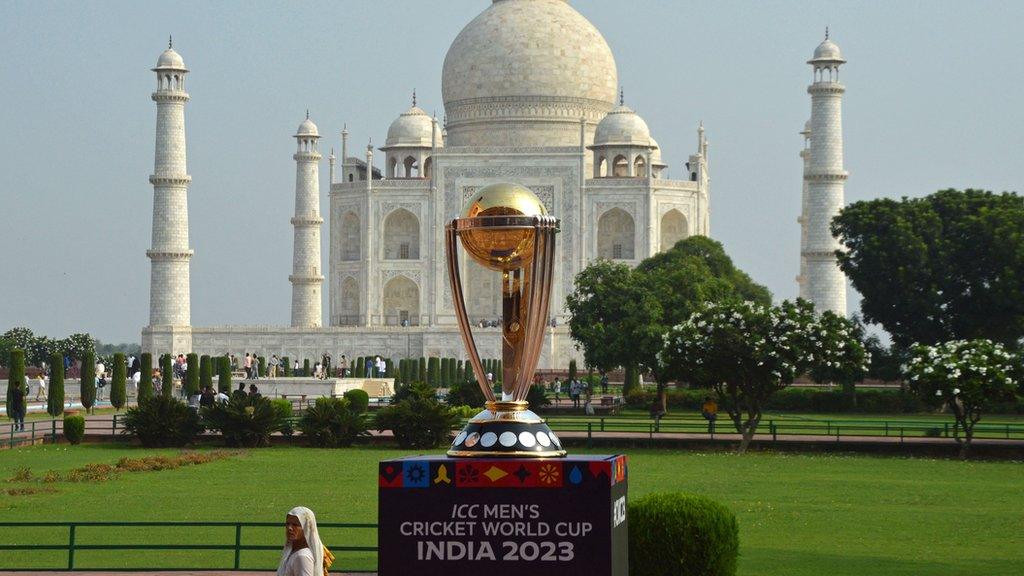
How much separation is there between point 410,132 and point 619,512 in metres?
46.7

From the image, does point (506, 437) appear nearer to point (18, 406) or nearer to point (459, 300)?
point (459, 300)

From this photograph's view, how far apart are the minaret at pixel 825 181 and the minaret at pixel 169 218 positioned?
1562cm

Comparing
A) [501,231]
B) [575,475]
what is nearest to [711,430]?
[501,231]

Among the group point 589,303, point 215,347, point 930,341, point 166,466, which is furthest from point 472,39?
point 166,466

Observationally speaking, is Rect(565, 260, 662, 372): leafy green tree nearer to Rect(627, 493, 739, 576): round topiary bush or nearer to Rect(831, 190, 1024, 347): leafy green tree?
Rect(831, 190, 1024, 347): leafy green tree

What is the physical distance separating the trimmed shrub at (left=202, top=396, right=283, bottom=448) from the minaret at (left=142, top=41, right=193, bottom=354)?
21.9 meters

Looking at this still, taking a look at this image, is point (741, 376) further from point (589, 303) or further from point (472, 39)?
point (472, 39)

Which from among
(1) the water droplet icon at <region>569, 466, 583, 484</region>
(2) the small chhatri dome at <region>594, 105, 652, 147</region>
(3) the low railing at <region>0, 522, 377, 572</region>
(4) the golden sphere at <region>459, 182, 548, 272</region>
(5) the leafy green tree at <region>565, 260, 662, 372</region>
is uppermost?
(2) the small chhatri dome at <region>594, 105, 652, 147</region>

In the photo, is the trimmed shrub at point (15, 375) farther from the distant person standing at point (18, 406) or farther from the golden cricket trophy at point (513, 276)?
the golden cricket trophy at point (513, 276)

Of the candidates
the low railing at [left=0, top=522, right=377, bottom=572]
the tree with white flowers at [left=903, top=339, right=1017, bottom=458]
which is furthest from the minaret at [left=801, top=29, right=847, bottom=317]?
the low railing at [left=0, top=522, right=377, bottom=572]

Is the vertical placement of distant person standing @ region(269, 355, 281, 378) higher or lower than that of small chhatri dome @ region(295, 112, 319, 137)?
lower

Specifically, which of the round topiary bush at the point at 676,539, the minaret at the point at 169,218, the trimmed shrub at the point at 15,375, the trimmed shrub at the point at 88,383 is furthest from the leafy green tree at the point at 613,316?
the round topiary bush at the point at 676,539

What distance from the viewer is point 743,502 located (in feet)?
50.6

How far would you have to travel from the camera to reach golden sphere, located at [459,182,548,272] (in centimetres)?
Result: 745
